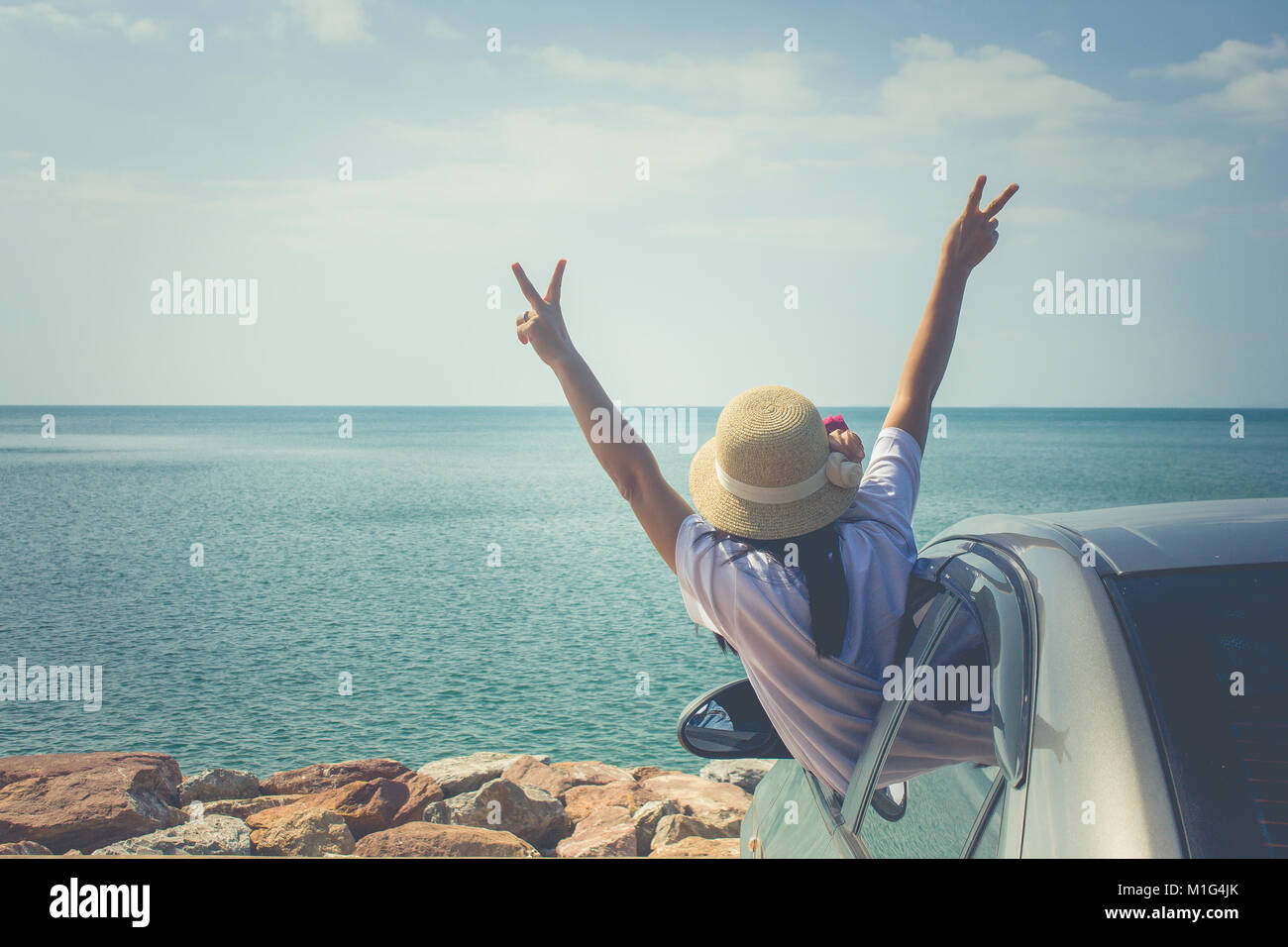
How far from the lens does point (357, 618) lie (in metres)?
22.9

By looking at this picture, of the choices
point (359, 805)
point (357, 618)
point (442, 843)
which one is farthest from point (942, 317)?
point (357, 618)

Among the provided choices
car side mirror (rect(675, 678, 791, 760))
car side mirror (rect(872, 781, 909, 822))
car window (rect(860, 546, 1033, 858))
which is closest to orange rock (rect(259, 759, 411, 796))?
car side mirror (rect(675, 678, 791, 760))

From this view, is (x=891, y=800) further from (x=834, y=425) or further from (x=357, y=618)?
(x=357, y=618)

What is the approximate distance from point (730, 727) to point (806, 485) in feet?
2.69

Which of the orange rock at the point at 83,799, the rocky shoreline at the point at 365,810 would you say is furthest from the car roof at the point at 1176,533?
the orange rock at the point at 83,799

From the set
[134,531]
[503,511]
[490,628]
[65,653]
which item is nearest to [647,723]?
[490,628]

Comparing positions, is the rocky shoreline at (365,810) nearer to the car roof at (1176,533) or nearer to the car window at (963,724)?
the car window at (963,724)

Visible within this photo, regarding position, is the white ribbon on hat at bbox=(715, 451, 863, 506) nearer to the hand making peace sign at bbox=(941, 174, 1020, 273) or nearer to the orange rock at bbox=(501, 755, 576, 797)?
the hand making peace sign at bbox=(941, 174, 1020, 273)

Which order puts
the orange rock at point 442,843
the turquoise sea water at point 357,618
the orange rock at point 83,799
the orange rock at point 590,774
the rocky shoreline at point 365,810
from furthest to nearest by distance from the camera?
the turquoise sea water at point 357,618 → the orange rock at point 590,774 → the orange rock at point 83,799 → the rocky shoreline at point 365,810 → the orange rock at point 442,843

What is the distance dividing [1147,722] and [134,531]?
41.9m

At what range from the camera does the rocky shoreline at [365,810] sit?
758 centimetres

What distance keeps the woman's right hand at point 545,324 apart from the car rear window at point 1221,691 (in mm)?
1509

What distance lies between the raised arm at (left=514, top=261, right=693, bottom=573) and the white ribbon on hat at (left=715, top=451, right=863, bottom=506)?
17 centimetres

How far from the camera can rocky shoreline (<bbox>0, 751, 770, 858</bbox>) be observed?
24.9 feet
